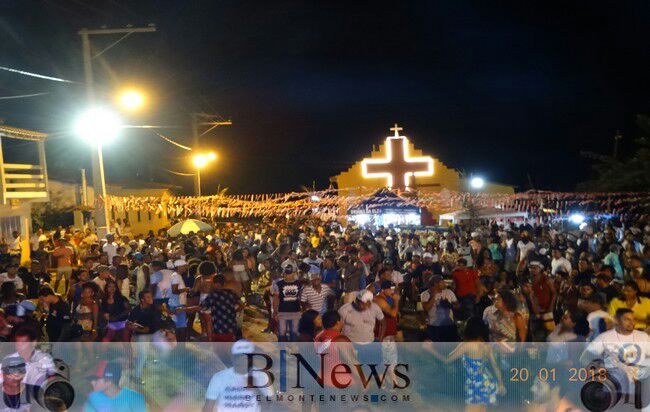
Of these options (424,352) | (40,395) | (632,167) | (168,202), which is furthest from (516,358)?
(632,167)

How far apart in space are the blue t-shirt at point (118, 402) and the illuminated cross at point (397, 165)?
24961mm

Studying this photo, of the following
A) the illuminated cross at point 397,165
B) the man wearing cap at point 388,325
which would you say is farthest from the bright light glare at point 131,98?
the illuminated cross at point 397,165

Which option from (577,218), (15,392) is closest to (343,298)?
(15,392)

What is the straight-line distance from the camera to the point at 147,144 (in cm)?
4272

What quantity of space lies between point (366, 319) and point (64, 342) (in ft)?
12.2

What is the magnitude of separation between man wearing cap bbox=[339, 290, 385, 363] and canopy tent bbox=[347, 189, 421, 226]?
16.1 metres

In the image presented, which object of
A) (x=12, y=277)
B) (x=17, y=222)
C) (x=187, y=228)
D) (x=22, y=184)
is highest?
(x=22, y=184)

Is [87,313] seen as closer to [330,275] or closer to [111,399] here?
[111,399]

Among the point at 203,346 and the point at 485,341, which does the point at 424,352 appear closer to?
the point at 485,341

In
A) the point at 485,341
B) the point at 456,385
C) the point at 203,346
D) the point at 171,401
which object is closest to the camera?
the point at 485,341

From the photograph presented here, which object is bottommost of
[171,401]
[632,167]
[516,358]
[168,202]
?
[171,401]

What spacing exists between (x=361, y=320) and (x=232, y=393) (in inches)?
97.7

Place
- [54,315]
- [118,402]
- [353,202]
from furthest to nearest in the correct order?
[353,202] → [54,315] → [118,402]

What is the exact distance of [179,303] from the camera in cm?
860
